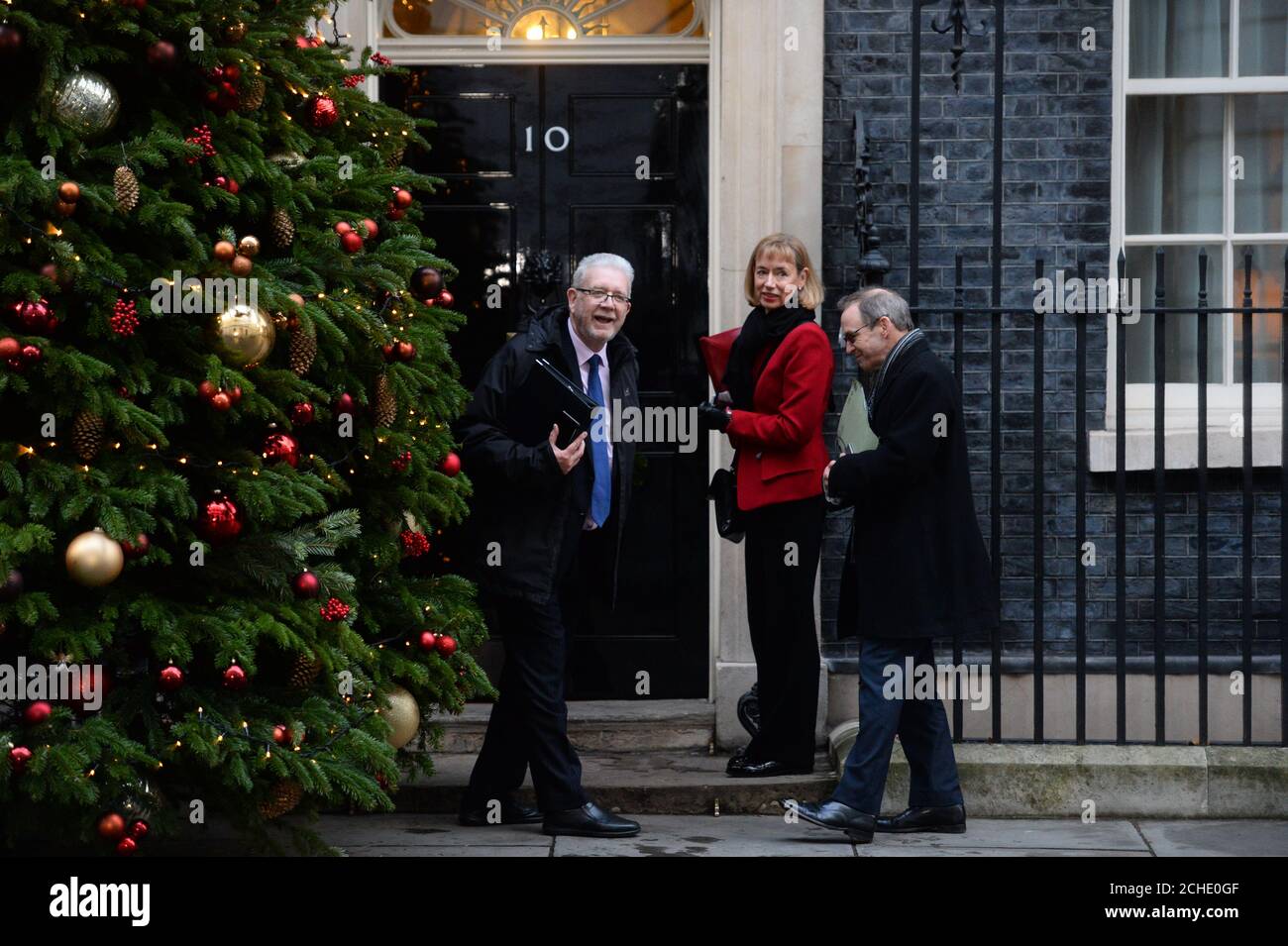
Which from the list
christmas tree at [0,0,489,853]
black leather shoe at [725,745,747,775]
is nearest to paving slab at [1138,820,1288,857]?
black leather shoe at [725,745,747,775]

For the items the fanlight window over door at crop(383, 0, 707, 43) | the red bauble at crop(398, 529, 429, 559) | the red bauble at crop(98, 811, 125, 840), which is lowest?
the red bauble at crop(98, 811, 125, 840)

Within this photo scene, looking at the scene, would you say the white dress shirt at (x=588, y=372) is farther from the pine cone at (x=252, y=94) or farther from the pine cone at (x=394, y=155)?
the pine cone at (x=252, y=94)

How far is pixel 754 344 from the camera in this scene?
679cm

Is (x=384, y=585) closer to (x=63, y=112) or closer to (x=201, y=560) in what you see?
(x=201, y=560)

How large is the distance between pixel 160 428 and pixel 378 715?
1.10 m

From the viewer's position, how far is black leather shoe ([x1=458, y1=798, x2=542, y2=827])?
641 centimetres

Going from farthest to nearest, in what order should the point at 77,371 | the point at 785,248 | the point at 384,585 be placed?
the point at 785,248
the point at 384,585
the point at 77,371

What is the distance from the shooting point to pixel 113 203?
198 inches

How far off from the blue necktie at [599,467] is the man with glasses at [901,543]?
762mm

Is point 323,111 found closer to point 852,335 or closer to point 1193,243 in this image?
point 852,335

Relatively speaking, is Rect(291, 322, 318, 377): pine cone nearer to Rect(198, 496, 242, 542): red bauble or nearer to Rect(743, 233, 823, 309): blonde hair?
Rect(198, 496, 242, 542): red bauble

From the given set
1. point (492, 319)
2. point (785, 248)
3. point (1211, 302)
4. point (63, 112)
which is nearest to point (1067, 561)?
point (1211, 302)

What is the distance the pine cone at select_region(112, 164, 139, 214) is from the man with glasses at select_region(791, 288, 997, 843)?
248 centimetres

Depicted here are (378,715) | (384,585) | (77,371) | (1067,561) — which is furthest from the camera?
(1067,561)
